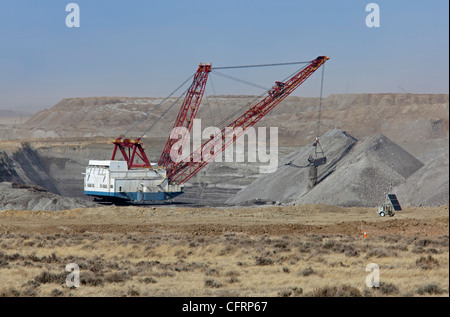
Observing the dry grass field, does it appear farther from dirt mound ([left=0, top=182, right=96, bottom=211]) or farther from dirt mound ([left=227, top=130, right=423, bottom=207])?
dirt mound ([left=227, top=130, right=423, bottom=207])

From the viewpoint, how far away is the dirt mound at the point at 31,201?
4916 cm

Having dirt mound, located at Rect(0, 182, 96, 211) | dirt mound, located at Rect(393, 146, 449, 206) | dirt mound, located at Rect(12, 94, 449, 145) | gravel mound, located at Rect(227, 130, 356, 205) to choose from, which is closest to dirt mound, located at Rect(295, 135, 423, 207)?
dirt mound, located at Rect(393, 146, 449, 206)

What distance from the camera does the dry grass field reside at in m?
16.4

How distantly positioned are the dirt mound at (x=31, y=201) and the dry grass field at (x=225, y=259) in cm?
1089

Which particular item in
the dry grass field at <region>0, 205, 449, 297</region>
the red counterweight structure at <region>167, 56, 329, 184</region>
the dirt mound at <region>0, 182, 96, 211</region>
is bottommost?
the dirt mound at <region>0, 182, 96, 211</region>

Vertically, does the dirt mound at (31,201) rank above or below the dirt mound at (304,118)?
below

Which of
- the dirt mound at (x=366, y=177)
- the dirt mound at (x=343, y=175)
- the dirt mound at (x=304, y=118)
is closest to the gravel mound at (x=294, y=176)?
the dirt mound at (x=343, y=175)

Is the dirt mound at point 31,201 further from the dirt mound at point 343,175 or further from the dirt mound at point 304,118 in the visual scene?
the dirt mound at point 304,118

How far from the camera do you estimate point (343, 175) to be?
54.7 m

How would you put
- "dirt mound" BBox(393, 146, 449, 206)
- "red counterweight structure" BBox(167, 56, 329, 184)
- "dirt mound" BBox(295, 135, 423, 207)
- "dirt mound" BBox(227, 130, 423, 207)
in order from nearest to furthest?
"dirt mound" BBox(393, 146, 449, 206)
"dirt mound" BBox(295, 135, 423, 207)
"dirt mound" BBox(227, 130, 423, 207)
"red counterweight structure" BBox(167, 56, 329, 184)

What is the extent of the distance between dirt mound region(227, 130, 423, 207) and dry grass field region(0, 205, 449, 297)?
14448 mm

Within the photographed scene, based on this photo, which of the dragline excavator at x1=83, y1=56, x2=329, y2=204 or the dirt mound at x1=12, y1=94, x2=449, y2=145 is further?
the dirt mound at x1=12, y1=94, x2=449, y2=145
